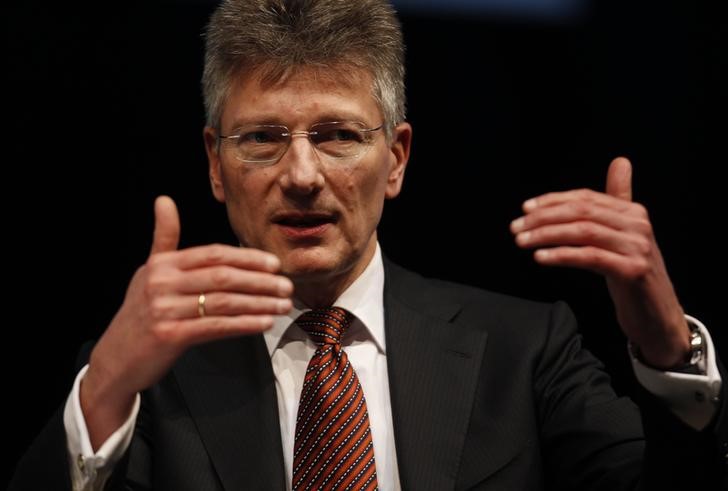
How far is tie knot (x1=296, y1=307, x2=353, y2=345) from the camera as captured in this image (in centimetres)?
210

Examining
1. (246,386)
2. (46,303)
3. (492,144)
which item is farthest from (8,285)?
(492,144)

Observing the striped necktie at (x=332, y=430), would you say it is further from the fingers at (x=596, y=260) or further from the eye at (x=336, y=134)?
the fingers at (x=596, y=260)

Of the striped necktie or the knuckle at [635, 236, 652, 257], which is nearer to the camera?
the knuckle at [635, 236, 652, 257]

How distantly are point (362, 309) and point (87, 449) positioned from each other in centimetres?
68

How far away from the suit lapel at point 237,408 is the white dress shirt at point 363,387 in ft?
0.12

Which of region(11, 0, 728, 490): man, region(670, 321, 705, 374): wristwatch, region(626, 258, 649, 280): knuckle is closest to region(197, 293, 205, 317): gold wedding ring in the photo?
region(11, 0, 728, 490): man

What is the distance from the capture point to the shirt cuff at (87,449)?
5.53ft

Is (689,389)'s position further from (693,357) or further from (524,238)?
(524,238)

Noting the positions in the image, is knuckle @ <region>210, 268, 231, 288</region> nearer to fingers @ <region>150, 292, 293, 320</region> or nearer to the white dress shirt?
fingers @ <region>150, 292, 293, 320</region>

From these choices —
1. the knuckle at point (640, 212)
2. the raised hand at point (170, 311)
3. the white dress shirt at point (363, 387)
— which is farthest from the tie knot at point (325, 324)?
the knuckle at point (640, 212)

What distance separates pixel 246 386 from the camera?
2.04 m

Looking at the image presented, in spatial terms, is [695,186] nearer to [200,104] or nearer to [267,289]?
[200,104]

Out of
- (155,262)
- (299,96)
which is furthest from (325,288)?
(155,262)

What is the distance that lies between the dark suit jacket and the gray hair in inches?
19.2
